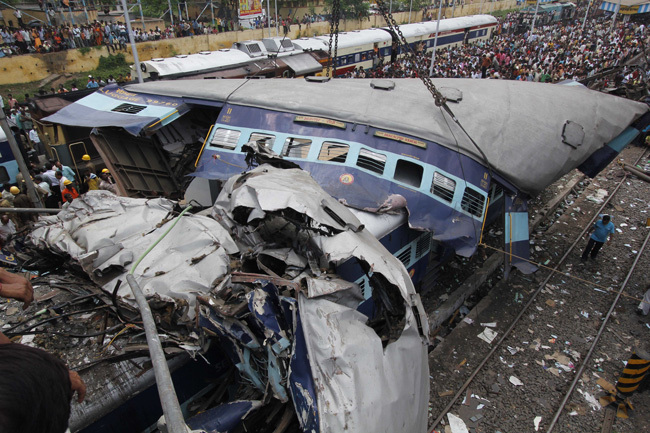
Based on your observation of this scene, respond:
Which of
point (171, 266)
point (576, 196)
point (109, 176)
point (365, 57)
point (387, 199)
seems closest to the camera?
point (171, 266)

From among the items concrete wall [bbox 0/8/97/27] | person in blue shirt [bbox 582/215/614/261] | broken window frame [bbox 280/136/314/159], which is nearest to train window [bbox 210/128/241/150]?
broken window frame [bbox 280/136/314/159]

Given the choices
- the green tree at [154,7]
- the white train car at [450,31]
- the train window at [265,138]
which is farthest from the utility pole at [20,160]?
the green tree at [154,7]

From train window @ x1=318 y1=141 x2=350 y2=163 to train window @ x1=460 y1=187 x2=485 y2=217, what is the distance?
8.03 ft

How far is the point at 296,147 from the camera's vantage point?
26.8 feet

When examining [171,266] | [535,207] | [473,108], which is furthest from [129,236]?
[535,207]

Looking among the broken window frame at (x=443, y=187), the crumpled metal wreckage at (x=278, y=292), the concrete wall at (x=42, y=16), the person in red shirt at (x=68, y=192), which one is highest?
the concrete wall at (x=42, y=16)

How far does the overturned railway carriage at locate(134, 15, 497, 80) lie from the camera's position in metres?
17.0

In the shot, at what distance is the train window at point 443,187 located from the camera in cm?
738

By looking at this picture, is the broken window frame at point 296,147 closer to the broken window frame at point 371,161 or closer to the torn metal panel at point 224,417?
the broken window frame at point 371,161

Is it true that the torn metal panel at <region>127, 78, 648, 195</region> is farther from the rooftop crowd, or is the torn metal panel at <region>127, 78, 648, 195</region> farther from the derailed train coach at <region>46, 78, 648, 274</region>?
the rooftop crowd

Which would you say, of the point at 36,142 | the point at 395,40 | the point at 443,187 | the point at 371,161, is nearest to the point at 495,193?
the point at 443,187

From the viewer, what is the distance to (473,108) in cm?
883

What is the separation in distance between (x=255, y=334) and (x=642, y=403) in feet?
22.1

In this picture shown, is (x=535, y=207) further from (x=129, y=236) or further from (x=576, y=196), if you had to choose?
(x=129, y=236)
